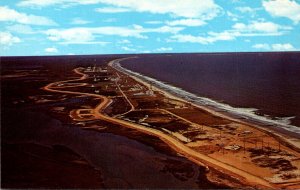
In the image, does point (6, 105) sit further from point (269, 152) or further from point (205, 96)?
point (269, 152)

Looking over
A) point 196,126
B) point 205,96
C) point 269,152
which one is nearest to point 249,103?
point 205,96

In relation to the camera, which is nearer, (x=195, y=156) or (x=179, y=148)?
(x=195, y=156)

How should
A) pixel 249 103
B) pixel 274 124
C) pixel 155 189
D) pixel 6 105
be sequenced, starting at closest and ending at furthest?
pixel 155 189 → pixel 274 124 → pixel 6 105 → pixel 249 103

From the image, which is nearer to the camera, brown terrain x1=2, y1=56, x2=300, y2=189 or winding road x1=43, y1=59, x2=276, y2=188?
winding road x1=43, y1=59, x2=276, y2=188

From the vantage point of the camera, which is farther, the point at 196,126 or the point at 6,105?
the point at 6,105

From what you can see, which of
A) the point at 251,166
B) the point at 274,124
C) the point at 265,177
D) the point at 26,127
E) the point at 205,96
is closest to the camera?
the point at 265,177

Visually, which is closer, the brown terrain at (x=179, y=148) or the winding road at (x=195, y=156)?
the winding road at (x=195, y=156)

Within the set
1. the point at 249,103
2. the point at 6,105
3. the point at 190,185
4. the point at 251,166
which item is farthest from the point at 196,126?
the point at 6,105

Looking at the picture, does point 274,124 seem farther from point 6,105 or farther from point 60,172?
point 6,105
